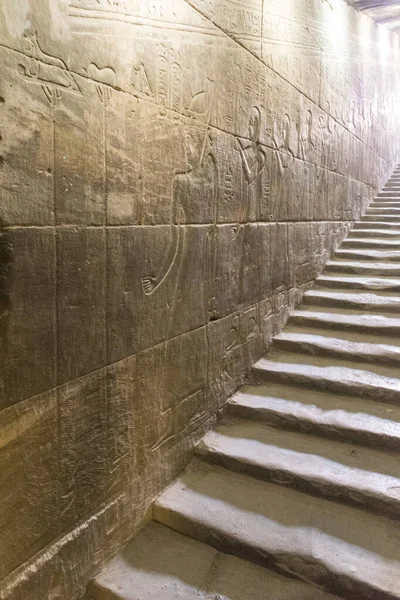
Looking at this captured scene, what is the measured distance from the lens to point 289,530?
283 centimetres

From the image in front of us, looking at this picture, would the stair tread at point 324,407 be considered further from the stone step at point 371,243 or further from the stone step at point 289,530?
the stone step at point 371,243

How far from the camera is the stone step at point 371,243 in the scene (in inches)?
247

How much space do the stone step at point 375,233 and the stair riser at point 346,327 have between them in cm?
242

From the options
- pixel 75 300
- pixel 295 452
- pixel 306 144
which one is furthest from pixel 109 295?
pixel 306 144

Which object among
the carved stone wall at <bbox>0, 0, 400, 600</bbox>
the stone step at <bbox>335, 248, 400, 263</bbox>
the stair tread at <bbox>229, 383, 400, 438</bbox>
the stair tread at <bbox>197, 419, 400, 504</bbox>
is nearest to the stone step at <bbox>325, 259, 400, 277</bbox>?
the stone step at <bbox>335, 248, 400, 263</bbox>

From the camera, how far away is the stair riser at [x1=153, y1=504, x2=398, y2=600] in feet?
8.04

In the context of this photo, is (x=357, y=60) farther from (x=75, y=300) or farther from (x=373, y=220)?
(x=75, y=300)

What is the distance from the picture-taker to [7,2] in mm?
1957

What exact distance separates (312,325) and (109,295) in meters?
2.96

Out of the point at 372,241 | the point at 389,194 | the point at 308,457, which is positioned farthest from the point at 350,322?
the point at 389,194

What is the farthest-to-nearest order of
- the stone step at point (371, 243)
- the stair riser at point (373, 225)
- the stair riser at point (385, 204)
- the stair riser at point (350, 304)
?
the stair riser at point (385, 204) → the stair riser at point (373, 225) → the stone step at point (371, 243) → the stair riser at point (350, 304)

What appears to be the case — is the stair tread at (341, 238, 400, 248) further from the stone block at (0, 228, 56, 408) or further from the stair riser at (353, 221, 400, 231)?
the stone block at (0, 228, 56, 408)

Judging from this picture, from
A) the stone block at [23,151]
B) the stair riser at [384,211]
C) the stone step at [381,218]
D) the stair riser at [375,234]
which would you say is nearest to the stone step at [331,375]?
the stone block at [23,151]

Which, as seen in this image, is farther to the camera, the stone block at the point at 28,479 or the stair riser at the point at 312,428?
the stair riser at the point at 312,428
